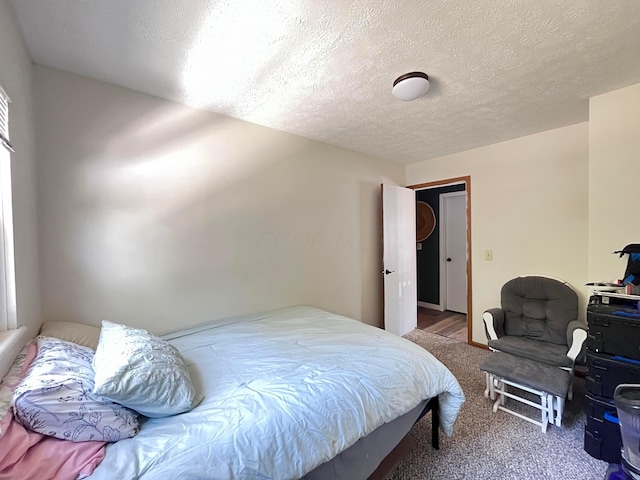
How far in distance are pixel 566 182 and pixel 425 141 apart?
1.40 metres

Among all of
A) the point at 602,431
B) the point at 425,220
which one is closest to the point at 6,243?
the point at 602,431

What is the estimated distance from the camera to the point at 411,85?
1779 millimetres

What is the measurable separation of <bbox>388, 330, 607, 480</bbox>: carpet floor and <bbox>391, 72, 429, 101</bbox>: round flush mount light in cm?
235

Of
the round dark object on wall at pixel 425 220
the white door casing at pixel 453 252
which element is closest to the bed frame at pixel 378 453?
the white door casing at pixel 453 252

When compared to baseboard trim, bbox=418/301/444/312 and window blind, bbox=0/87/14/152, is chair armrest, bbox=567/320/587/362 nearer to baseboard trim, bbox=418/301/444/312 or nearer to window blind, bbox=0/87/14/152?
baseboard trim, bbox=418/301/444/312

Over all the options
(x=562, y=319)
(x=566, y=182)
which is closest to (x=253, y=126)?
(x=566, y=182)

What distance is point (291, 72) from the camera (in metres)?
1.75

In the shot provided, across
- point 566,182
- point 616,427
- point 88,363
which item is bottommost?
point 616,427

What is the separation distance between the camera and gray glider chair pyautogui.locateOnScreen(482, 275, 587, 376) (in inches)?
85.7

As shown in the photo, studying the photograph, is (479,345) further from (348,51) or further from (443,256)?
(348,51)

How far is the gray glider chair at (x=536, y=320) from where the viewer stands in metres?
2.18

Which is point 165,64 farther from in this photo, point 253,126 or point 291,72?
point 253,126

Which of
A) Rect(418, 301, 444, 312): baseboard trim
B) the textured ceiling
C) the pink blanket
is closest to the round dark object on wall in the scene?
Rect(418, 301, 444, 312): baseboard trim

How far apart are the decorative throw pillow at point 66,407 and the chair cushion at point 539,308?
3.06 meters
